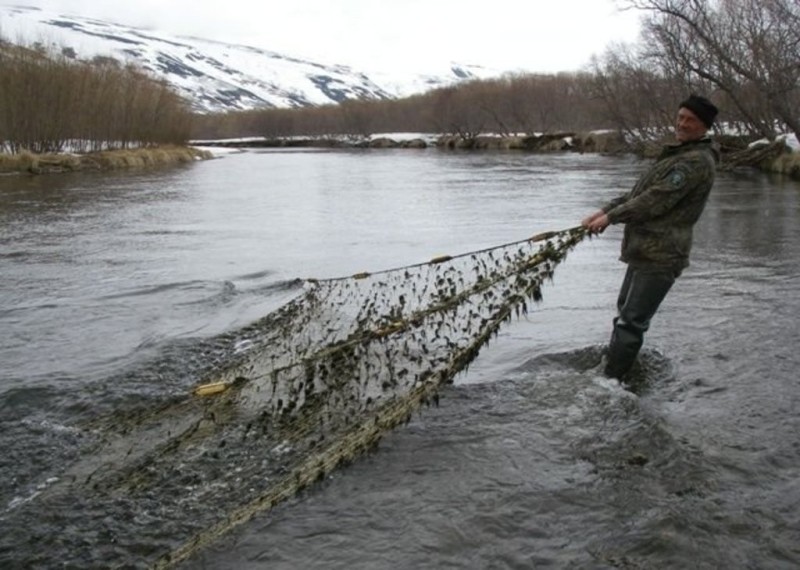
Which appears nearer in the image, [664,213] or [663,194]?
[663,194]

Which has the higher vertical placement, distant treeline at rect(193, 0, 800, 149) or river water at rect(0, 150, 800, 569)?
distant treeline at rect(193, 0, 800, 149)

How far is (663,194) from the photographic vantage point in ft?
16.9

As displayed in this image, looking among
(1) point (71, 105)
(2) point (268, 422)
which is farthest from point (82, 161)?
(2) point (268, 422)

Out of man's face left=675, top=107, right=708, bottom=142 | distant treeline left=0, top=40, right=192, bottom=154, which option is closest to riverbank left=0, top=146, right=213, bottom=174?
distant treeline left=0, top=40, right=192, bottom=154

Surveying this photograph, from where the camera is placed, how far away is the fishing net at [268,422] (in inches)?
169

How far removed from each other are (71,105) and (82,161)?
701 centimetres

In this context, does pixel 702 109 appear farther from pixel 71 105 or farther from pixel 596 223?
pixel 71 105

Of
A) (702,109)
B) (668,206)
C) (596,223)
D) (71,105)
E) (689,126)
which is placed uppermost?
(71,105)

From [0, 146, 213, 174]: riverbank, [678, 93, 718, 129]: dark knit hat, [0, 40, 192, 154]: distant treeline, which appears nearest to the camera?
[678, 93, 718, 129]: dark knit hat

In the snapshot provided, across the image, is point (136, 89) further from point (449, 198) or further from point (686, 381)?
point (686, 381)

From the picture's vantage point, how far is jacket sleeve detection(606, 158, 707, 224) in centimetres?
511

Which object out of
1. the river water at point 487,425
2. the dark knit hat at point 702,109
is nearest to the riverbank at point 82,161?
the river water at point 487,425

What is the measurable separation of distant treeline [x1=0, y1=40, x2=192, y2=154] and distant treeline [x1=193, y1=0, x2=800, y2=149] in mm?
37005

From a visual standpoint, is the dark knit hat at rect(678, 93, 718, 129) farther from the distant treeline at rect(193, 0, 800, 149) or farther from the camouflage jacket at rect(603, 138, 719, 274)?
the distant treeline at rect(193, 0, 800, 149)
